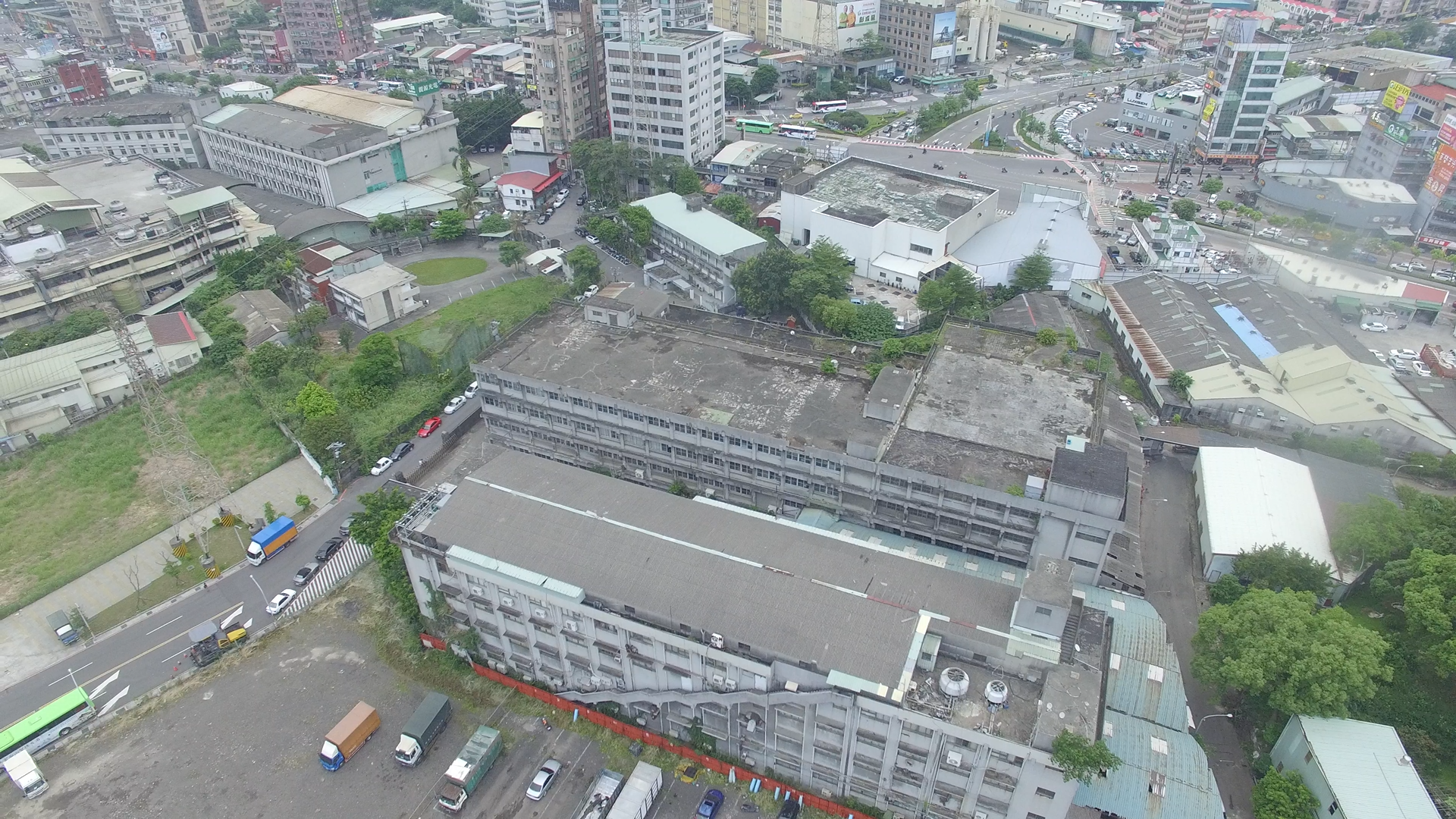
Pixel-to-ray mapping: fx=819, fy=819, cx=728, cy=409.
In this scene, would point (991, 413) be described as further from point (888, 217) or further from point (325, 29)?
point (325, 29)

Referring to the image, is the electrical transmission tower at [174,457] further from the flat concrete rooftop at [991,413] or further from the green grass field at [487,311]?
the flat concrete rooftop at [991,413]

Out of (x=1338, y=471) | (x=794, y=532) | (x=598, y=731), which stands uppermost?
(x=794, y=532)

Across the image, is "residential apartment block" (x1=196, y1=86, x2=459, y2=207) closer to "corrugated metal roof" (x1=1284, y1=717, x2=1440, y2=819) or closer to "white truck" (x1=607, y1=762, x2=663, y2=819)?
"white truck" (x1=607, y1=762, x2=663, y2=819)

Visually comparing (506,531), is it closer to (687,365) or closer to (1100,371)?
(687,365)

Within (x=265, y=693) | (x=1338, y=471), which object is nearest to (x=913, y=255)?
(x=1338, y=471)

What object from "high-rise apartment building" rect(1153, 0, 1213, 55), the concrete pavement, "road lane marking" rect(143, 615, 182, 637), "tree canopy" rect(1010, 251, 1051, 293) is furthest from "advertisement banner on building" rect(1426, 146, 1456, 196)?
"road lane marking" rect(143, 615, 182, 637)

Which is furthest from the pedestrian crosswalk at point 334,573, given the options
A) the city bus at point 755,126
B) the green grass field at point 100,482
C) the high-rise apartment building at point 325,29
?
the high-rise apartment building at point 325,29
